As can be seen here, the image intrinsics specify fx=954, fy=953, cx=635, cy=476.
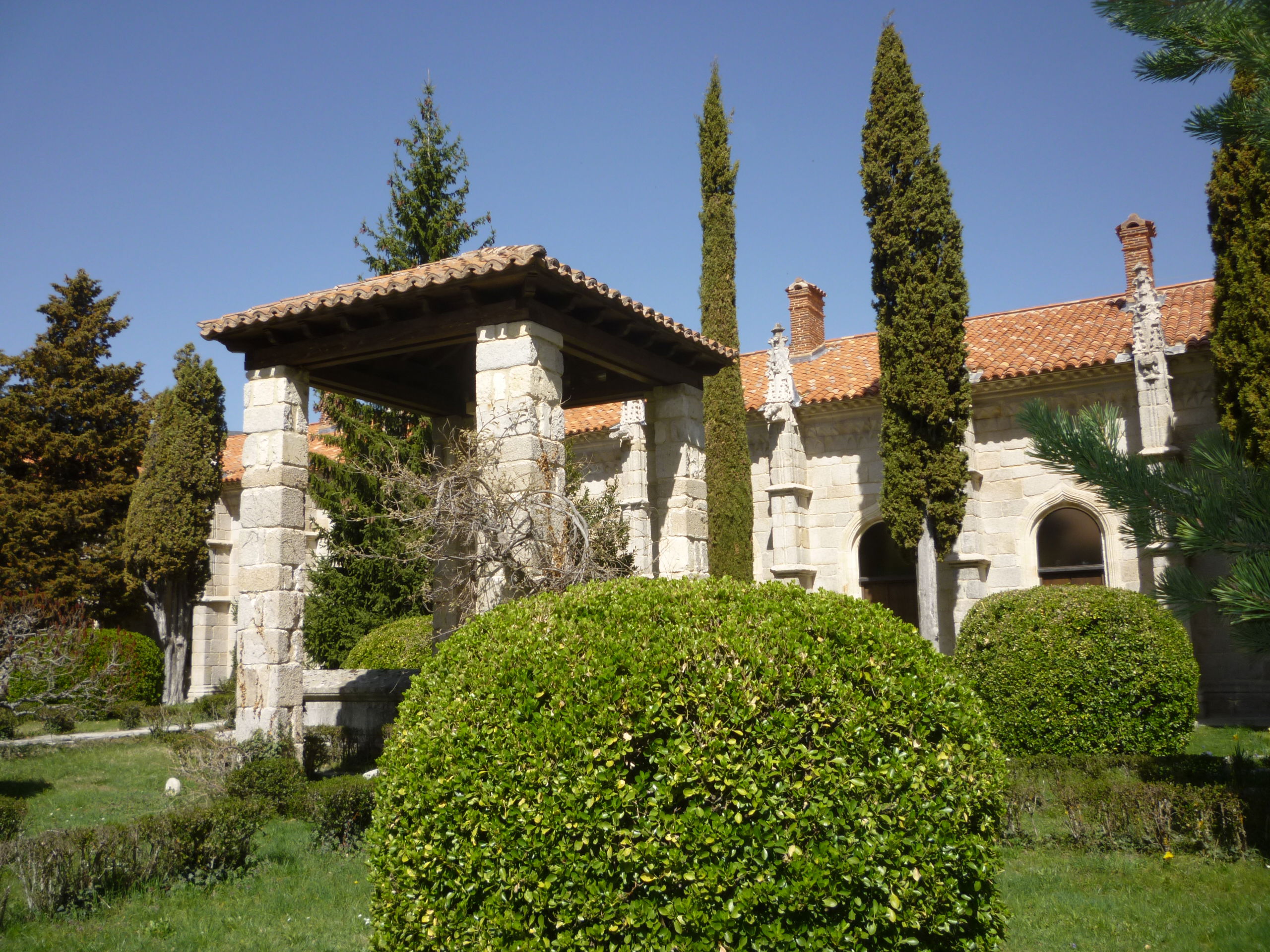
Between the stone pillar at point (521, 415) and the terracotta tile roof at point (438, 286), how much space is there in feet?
1.81

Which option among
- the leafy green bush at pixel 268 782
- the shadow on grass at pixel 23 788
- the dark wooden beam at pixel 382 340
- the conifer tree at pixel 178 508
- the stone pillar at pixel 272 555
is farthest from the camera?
the conifer tree at pixel 178 508

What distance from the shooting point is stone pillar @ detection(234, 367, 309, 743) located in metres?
9.18

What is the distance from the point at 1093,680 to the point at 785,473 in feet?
29.2

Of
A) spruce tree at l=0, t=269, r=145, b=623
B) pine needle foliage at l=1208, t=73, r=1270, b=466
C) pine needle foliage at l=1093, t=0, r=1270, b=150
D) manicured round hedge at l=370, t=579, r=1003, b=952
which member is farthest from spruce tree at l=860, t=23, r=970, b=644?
spruce tree at l=0, t=269, r=145, b=623

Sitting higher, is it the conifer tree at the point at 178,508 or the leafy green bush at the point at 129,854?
the conifer tree at the point at 178,508

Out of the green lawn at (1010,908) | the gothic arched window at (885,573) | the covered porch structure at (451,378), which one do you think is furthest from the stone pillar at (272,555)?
the gothic arched window at (885,573)

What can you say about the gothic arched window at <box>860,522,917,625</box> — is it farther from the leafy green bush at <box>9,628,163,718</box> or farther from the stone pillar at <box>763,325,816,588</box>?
the leafy green bush at <box>9,628,163,718</box>

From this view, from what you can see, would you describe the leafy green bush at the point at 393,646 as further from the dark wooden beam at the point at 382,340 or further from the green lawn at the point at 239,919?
the green lawn at the point at 239,919

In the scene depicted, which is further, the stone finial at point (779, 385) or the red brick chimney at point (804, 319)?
the red brick chimney at point (804, 319)

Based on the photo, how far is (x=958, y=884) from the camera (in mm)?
3631

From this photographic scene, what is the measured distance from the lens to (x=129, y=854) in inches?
243

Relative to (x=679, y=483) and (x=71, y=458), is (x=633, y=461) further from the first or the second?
(x=71, y=458)

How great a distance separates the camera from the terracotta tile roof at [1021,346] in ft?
51.3

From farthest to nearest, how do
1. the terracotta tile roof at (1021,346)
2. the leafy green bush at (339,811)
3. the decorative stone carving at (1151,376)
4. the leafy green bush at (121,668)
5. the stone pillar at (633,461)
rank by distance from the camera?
the stone pillar at (633,461), the leafy green bush at (121,668), the terracotta tile roof at (1021,346), the decorative stone carving at (1151,376), the leafy green bush at (339,811)
